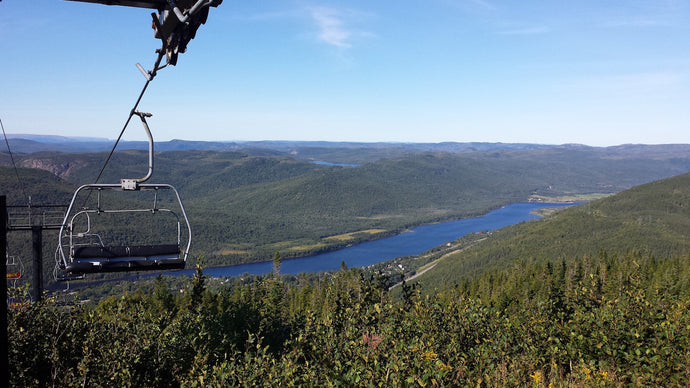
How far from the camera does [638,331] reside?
10.1 meters

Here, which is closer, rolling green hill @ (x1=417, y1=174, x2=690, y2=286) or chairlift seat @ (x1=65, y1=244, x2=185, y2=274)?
chairlift seat @ (x1=65, y1=244, x2=185, y2=274)

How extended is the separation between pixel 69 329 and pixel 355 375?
6957 mm

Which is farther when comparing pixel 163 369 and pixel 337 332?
pixel 337 332

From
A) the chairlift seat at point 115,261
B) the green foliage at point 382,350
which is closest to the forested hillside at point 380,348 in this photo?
the green foliage at point 382,350

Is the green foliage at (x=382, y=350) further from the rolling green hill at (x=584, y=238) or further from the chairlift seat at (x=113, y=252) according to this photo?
the rolling green hill at (x=584, y=238)

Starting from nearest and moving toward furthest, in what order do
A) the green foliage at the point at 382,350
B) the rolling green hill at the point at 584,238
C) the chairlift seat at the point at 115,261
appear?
the green foliage at the point at 382,350
the chairlift seat at the point at 115,261
the rolling green hill at the point at 584,238

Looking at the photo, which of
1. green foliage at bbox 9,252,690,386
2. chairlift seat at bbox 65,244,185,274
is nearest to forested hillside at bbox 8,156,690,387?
green foliage at bbox 9,252,690,386

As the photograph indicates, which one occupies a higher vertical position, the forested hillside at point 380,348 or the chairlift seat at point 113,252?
the chairlift seat at point 113,252

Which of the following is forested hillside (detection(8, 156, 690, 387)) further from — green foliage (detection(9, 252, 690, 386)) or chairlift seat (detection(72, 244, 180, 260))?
chairlift seat (detection(72, 244, 180, 260))

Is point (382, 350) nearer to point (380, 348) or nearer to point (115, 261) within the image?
point (380, 348)

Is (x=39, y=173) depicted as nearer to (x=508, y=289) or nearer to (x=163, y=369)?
(x=508, y=289)

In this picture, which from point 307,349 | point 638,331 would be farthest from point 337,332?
point 638,331

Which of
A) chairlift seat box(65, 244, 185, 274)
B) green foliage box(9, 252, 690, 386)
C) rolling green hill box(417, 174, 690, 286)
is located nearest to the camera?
green foliage box(9, 252, 690, 386)

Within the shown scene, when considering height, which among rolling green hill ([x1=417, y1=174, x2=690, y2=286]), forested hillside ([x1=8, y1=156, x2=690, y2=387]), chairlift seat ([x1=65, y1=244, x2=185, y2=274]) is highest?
chairlift seat ([x1=65, y1=244, x2=185, y2=274])
